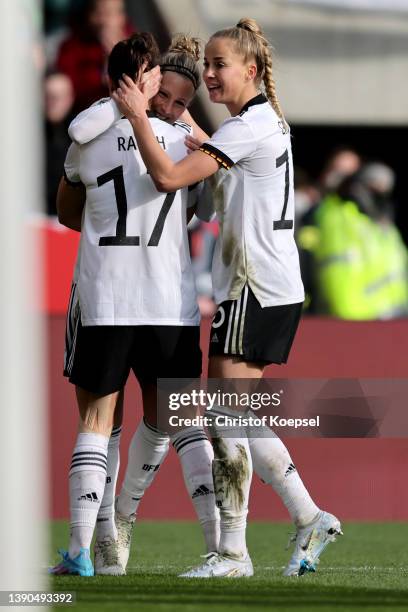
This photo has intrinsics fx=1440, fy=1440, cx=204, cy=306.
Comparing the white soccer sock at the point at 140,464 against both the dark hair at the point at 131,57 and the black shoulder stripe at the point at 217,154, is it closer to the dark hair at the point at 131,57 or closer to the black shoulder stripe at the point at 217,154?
the black shoulder stripe at the point at 217,154

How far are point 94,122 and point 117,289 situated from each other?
663 mm

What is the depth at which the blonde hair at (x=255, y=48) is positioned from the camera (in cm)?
575

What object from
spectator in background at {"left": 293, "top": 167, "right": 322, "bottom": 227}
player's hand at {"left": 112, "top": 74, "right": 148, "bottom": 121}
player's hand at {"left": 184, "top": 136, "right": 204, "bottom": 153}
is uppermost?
player's hand at {"left": 112, "top": 74, "right": 148, "bottom": 121}

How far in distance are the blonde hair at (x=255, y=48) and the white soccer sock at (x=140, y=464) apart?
1450 mm

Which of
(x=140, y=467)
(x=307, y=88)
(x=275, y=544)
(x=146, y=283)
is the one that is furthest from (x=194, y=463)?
(x=307, y=88)

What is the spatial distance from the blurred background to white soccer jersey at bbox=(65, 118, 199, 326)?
2.47m

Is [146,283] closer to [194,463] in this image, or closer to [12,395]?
[194,463]

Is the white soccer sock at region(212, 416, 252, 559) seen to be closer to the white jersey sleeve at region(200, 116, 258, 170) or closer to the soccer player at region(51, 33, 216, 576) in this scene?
the soccer player at region(51, 33, 216, 576)

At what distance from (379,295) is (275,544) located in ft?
13.5

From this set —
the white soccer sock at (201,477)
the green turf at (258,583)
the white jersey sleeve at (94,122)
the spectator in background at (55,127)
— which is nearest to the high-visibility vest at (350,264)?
the spectator in background at (55,127)

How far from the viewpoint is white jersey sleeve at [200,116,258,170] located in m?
5.59

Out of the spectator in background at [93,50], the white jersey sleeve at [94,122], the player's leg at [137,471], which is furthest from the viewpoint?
the spectator in background at [93,50]

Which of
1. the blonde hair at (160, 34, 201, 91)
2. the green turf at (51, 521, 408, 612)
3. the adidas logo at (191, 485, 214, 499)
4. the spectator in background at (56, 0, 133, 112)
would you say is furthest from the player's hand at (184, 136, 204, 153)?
the spectator in background at (56, 0, 133, 112)

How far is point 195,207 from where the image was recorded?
6.04 m
